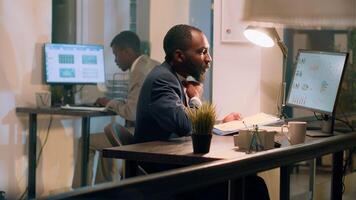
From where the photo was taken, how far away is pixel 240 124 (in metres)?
3.06

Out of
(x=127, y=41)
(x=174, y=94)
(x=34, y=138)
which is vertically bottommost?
(x=34, y=138)

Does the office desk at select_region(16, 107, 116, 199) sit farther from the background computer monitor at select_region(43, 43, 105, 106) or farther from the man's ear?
the man's ear

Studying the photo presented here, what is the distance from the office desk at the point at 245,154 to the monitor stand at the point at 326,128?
1.36ft

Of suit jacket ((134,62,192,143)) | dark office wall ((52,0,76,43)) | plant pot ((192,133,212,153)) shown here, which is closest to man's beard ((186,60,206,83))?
suit jacket ((134,62,192,143))

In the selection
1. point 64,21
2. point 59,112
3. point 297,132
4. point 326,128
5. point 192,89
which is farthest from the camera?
point 64,21

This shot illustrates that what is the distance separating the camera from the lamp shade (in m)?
3.66

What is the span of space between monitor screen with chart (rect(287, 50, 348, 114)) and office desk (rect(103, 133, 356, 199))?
1.66ft

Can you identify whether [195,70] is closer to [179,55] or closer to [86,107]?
[179,55]

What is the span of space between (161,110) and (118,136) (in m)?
0.38

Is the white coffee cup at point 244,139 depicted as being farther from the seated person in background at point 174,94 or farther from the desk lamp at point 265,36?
the desk lamp at point 265,36

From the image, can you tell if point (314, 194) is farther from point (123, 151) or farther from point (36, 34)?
point (36, 34)

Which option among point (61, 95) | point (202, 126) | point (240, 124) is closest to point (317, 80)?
point (240, 124)

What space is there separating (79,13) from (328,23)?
8.17ft

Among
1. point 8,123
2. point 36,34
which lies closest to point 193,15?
point 36,34
